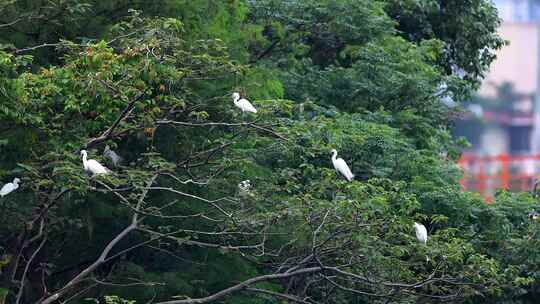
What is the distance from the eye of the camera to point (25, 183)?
32.9 feet

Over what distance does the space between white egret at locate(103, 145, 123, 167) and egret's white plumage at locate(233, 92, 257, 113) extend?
44.0 inches

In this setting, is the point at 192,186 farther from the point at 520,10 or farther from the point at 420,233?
the point at 520,10

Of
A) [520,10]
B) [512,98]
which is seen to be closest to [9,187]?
[512,98]

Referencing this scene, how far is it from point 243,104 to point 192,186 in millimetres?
976

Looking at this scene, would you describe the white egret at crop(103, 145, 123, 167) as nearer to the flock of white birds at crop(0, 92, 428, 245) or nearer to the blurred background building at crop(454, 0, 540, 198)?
the flock of white birds at crop(0, 92, 428, 245)

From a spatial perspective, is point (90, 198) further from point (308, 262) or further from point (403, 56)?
point (403, 56)

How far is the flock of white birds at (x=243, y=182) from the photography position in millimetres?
9961

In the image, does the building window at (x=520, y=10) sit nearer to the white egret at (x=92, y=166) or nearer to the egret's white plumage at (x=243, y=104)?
the egret's white plumage at (x=243, y=104)

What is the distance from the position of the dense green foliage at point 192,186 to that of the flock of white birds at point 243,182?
0.28 feet

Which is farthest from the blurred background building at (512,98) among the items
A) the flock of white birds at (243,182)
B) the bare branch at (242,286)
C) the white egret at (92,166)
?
the white egret at (92,166)

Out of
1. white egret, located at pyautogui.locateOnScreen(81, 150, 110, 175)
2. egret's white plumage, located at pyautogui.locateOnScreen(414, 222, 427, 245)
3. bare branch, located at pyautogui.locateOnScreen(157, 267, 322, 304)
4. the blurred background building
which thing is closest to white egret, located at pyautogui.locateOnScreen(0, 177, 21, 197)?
white egret, located at pyautogui.locateOnScreen(81, 150, 110, 175)

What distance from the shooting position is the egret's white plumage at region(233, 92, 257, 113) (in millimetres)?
10789

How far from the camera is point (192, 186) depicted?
1135 centimetres

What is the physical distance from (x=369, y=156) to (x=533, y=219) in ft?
7.18
